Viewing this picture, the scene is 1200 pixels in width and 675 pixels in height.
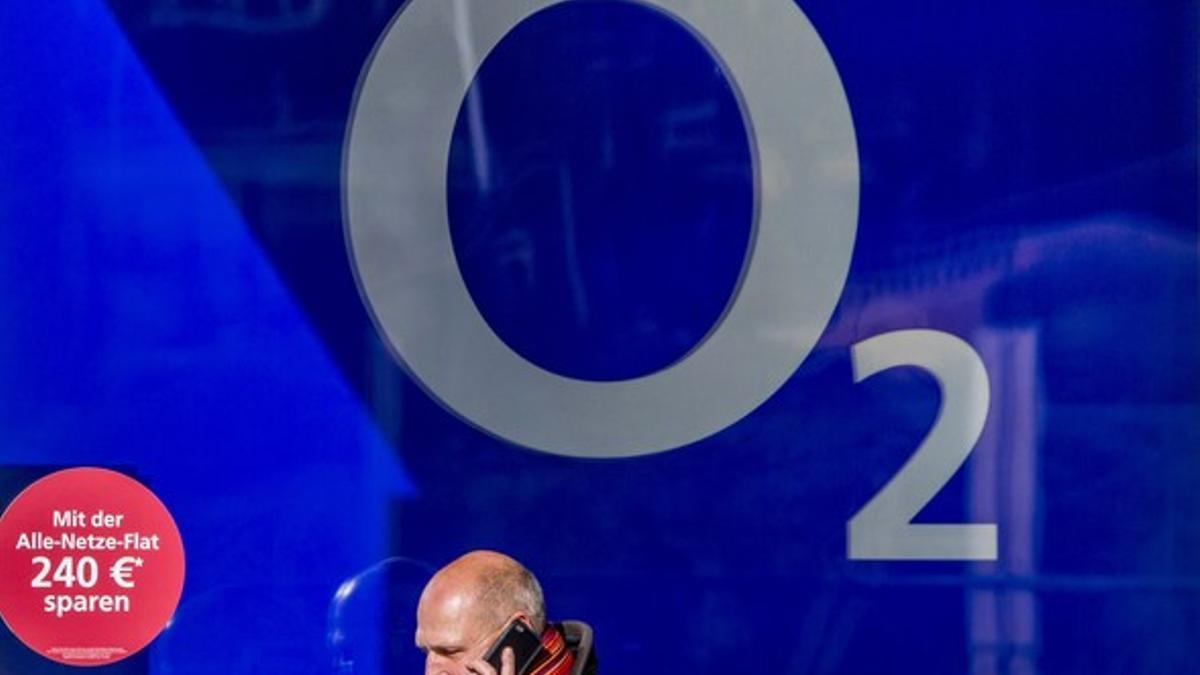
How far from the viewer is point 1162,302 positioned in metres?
4.16

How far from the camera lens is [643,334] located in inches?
165

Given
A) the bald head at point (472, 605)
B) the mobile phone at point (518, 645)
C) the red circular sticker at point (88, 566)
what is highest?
the red circular sticker at point (88, 566)

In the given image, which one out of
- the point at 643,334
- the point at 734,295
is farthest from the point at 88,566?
the point at 734,295

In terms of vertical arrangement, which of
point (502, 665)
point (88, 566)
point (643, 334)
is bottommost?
point (502, 665)

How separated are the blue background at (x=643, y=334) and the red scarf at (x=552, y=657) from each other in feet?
4.24

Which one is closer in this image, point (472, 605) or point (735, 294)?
point (472, 605)

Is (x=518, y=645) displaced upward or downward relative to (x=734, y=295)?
downward

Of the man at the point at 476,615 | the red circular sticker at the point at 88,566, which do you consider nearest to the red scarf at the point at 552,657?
the man at the point at 476,615

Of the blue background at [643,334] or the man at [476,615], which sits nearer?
the man at [476,615]

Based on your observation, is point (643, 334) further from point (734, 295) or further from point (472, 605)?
point (472, 605)

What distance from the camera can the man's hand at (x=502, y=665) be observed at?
2764mm

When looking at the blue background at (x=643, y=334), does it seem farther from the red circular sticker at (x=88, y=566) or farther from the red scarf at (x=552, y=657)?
the red scarf at (x=552, y=657)

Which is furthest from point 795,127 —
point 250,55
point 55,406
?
point 55,406

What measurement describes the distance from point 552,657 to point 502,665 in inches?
3.5
